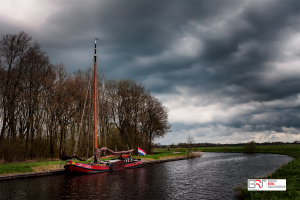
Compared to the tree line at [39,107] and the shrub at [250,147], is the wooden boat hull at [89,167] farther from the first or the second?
the shrub at [250,147]

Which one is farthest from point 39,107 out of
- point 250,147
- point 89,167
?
point 250,147

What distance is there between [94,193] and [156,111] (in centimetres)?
3898

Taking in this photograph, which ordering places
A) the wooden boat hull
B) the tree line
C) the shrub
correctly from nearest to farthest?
the wooden boat hull < the tree line < the shrub

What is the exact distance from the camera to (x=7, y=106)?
1208 inches

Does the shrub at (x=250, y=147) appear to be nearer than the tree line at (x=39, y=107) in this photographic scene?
No

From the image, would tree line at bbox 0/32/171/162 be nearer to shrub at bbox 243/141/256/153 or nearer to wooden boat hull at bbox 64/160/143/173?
wooden boat hull at bbox 64/160/143/173

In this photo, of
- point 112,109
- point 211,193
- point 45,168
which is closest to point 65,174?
point 45,168

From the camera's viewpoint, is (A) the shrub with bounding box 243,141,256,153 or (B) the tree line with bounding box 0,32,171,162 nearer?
(B) the tree line with bounding box 0,32,171,162

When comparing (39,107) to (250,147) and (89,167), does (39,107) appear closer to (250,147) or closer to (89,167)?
(89,167)

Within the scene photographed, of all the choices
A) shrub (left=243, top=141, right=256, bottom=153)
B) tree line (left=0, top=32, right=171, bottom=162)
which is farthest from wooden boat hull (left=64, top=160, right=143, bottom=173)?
shrub (left=243, top=141, right=256, bottom=153)

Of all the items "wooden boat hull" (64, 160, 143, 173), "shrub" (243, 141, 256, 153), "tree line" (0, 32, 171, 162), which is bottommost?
"shrub" (243, 141, 256, 153)

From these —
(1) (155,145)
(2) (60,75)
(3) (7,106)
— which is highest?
(2) (60,75)

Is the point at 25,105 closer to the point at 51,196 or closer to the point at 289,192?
the point at 51,196

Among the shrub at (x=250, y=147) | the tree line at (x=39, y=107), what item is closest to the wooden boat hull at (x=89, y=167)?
the tree line at (x=39, y=107)
